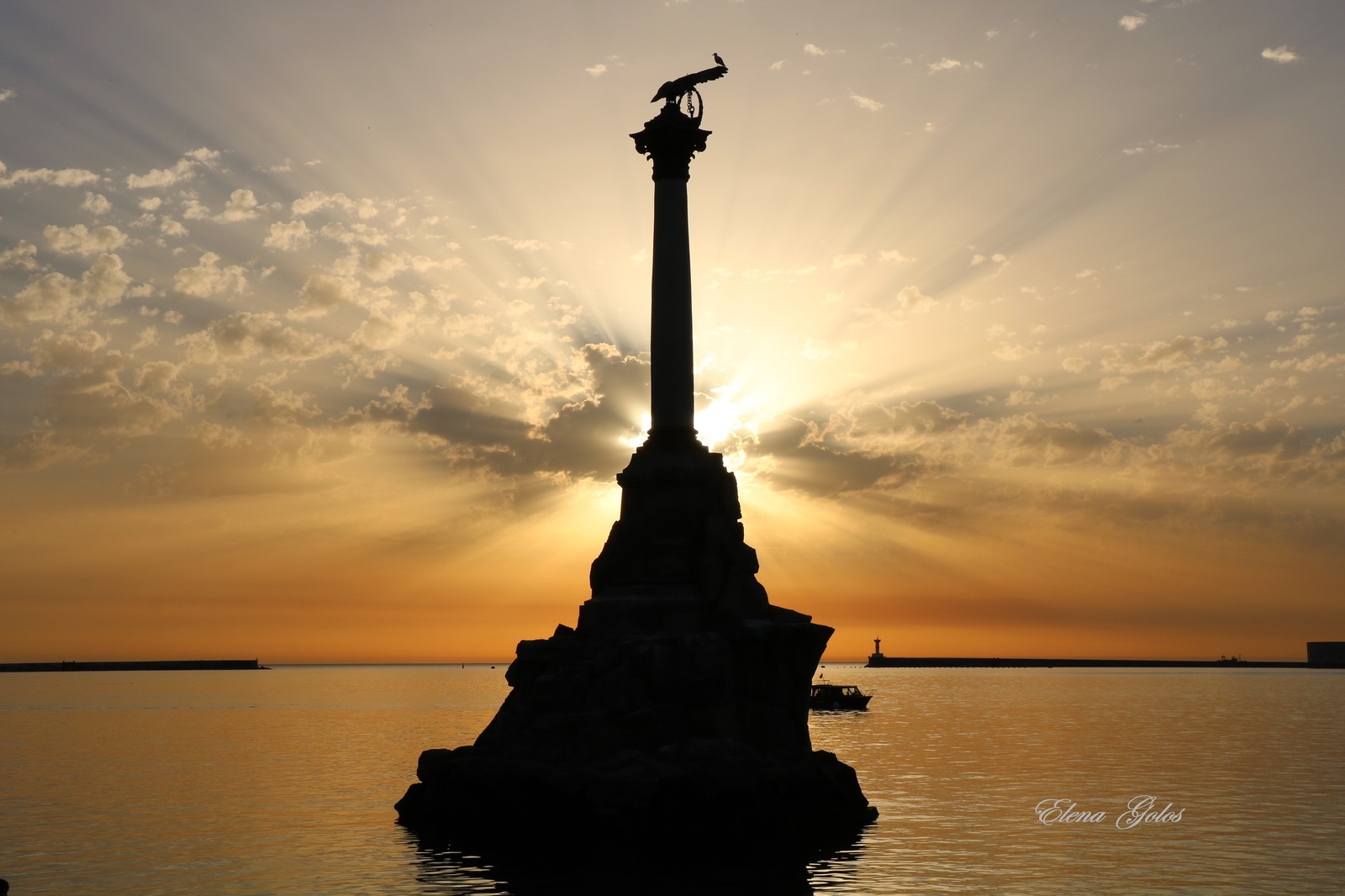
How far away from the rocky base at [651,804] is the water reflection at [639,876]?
3.45 ft

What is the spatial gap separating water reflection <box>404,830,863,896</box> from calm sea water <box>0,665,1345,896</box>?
10 centimetres

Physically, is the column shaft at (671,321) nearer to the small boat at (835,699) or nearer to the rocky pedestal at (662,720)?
the rocky pedestal at (662,720)

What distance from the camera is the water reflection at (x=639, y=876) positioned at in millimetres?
29078

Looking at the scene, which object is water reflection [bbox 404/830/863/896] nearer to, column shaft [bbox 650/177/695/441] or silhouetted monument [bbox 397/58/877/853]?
silhouetted monument [bbox 397/58/877/853]

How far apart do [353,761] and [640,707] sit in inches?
1266

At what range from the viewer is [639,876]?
100 ft

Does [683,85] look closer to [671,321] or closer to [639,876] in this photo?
[671,321]

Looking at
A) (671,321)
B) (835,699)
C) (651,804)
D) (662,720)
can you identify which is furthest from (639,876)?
(835,699)

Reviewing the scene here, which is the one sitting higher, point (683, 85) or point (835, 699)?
point (683, 85)

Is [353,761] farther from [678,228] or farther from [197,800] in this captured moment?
[678,228]

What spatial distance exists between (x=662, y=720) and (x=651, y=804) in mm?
3567

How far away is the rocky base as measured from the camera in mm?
34094

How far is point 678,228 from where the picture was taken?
1746 inches

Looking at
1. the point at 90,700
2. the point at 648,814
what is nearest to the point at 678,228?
the point at 648,814
